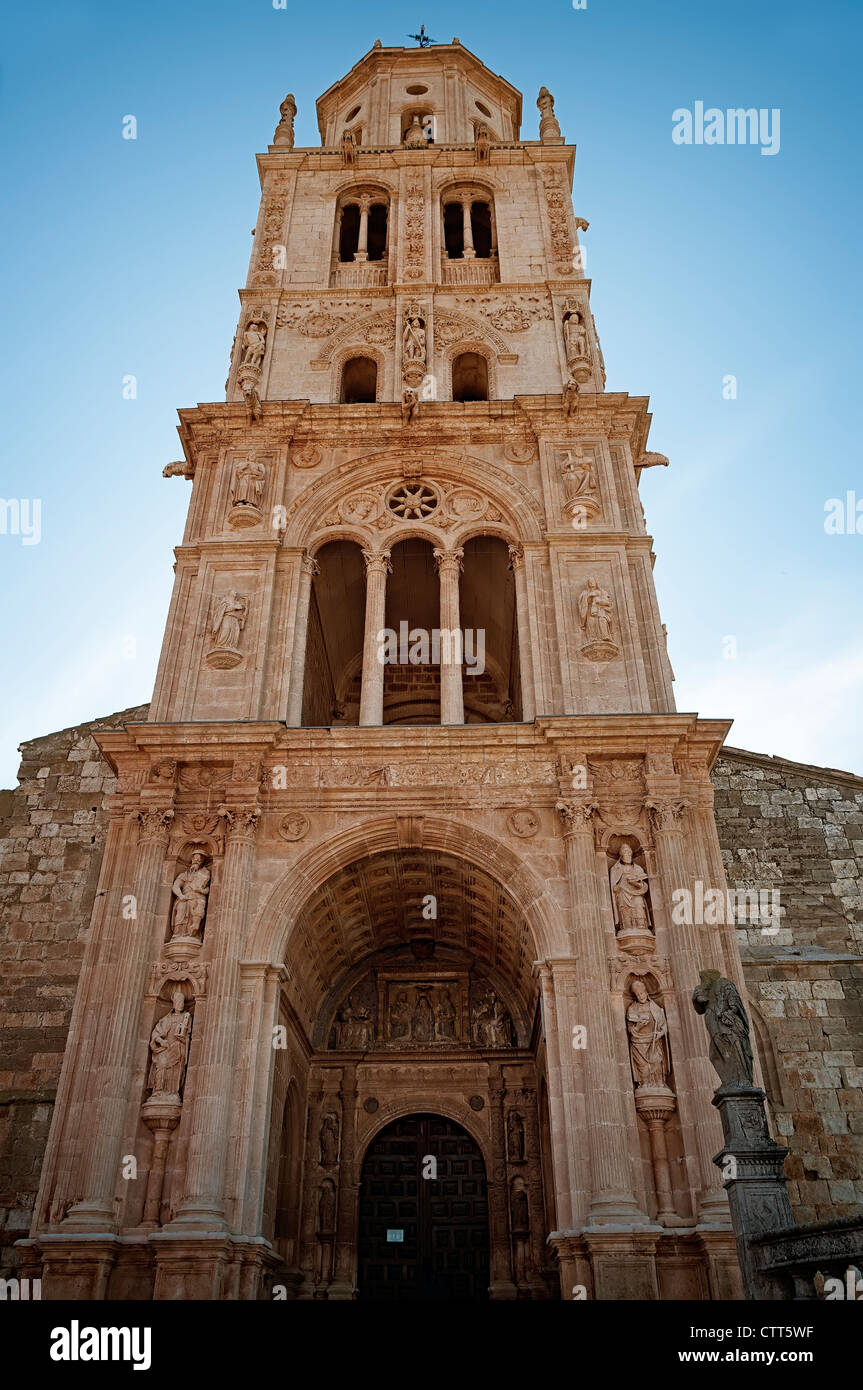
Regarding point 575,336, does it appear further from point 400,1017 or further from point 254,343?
point 400,1017

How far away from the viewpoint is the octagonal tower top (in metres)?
26.7

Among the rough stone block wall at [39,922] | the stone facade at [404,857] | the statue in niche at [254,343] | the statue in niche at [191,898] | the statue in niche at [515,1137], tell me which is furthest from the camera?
the statue in niche at [254,343]

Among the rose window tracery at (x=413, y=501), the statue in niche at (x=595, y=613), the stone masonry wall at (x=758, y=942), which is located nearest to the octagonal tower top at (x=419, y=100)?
the rose window tracery at (x=413, y=501)

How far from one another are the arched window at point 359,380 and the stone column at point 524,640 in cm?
552

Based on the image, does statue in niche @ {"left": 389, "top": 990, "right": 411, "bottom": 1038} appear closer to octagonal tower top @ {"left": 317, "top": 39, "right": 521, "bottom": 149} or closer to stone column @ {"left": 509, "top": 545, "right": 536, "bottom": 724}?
stone column @ {"left": 509, "top": 545, "right": 536, "bottom": 724}

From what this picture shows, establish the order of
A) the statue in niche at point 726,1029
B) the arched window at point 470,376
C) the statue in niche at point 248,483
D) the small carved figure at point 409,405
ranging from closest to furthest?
the statue in niche at point 726,1029 → the statue in niche at point 248,483 → the small carved figure at point 409,405 → the arched window at point 470,376

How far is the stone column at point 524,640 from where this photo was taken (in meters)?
15.6

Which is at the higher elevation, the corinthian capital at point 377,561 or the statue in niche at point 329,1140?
the corinthian capital at point 377,561

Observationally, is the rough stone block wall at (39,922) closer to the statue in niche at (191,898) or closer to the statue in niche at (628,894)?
the statue in niche at (191,898)

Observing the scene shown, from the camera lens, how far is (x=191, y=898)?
13.8m

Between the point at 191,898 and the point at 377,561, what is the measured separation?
21.4ft

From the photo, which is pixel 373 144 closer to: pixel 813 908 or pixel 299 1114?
pixel 813 908

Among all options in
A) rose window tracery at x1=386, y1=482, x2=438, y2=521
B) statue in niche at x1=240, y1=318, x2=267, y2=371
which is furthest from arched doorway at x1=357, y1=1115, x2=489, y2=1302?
statue in niche at x1=240, y1=318, x2=267, y2=371

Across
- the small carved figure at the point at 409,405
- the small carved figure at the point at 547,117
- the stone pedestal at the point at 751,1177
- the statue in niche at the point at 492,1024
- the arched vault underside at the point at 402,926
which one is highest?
the small carved figure at the point at 547,117
